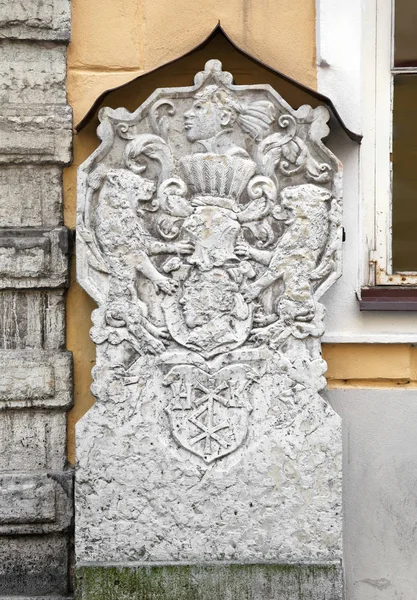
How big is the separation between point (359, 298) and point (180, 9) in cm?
143

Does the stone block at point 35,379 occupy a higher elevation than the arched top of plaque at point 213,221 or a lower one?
lower

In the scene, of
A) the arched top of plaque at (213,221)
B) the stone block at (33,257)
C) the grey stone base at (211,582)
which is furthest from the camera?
the stone block at (33,257)

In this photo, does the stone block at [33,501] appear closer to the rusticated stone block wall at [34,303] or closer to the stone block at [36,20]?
the rusticated stone block wall at [34,303]

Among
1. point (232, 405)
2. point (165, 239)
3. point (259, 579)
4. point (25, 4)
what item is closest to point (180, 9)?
point (25, 4)

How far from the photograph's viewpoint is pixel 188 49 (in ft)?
11.3

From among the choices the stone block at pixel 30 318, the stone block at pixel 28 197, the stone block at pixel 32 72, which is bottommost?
the stone block at pixel 30 318

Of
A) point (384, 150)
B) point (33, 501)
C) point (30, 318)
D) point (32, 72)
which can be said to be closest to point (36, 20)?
point (32, 72)

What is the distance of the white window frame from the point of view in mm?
3475

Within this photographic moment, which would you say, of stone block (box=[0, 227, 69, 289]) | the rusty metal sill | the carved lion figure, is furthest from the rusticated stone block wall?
the rusty metal sill

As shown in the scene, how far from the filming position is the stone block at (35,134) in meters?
3.40

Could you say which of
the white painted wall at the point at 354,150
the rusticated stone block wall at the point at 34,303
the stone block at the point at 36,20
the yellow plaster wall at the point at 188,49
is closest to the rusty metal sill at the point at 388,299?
the white painted wall at the point at 354,150

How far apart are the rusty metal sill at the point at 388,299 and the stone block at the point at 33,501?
1432 millimetres

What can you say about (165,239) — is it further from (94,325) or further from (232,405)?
(232,405)

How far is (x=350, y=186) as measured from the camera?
3424 mm
